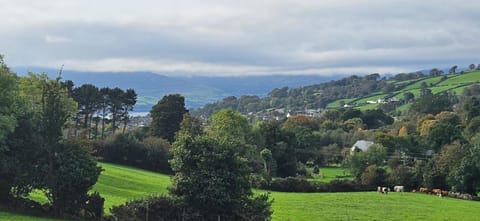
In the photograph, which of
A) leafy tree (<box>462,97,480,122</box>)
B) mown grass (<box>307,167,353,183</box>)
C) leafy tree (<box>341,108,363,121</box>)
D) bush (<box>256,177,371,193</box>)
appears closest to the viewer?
bush (<box>256,177,371,193</box>)

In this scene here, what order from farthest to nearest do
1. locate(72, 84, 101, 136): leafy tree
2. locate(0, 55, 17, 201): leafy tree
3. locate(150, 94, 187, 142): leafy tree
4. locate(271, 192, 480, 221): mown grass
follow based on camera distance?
locate(150, 94, 187, 142): leafy tree < locate(72, 84, 101, 136): leafy tree < locate(271, 192, 480, 221): mown grass < locate(0, 55, 17, 201): leafy tree

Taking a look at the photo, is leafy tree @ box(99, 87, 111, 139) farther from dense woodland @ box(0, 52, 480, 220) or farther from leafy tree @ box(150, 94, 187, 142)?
leafy tree @ box(150, 94, 187, 142)

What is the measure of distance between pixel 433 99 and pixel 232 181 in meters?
138

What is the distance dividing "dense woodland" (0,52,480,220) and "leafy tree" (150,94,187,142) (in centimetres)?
16

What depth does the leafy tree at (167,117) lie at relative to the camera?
93.5 m

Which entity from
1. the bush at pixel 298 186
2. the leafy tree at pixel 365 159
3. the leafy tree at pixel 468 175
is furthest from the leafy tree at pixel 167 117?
the leafy tree at pixel 468 175

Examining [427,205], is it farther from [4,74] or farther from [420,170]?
[4,74]

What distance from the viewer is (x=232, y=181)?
34469 millimetres

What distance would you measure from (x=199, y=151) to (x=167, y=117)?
59.5 meters

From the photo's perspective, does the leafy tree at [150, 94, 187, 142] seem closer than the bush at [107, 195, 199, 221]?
No

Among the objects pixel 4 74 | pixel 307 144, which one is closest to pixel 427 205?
pixel 4 74

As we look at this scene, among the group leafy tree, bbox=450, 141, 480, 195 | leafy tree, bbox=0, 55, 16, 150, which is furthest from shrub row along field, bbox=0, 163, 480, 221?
leafy tree, bbox=450, 141, 480, 195

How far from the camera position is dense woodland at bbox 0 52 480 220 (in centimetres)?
3381

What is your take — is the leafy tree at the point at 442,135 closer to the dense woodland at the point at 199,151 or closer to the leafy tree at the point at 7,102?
the dense woodland at the point at 199,151
